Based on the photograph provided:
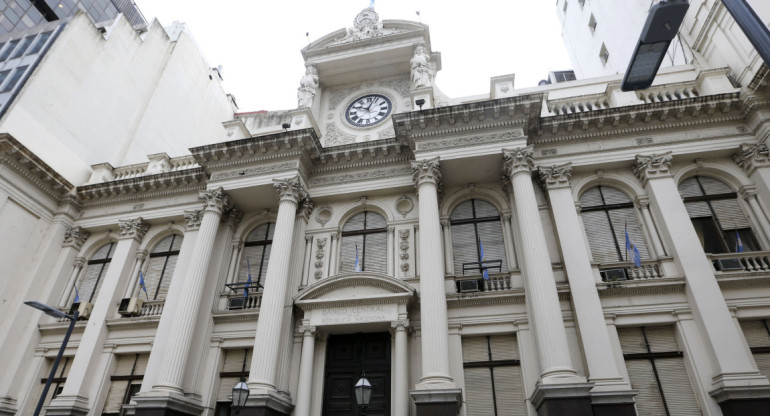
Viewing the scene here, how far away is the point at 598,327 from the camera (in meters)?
11.2

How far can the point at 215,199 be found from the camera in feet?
49.6

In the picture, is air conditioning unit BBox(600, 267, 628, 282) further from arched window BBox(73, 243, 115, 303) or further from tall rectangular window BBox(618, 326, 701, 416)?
arched window BBox(73, 243, 115, 303)

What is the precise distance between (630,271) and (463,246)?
4.69m

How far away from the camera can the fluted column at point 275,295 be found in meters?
11.7

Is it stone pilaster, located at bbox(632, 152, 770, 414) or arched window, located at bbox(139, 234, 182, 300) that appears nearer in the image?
stone pilaster, located at bbox(632, 152, 770, 414)

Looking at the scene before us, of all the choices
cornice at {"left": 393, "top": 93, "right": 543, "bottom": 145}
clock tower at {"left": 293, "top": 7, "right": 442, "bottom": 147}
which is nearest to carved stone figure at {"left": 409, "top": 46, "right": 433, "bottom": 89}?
clock tower at {"left": 293, "top": 7, "right": 442, "bottom": 147}

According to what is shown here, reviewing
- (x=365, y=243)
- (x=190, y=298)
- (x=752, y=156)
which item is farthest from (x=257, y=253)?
(x=752, y=156)

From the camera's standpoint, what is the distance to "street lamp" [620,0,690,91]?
5176 mm

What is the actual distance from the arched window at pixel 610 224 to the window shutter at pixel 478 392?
→ 4698mm

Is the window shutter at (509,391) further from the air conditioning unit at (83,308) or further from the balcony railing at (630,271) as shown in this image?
the air conditioning unit at (83,308)

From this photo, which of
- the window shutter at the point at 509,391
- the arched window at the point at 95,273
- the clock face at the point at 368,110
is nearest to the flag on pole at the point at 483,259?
the window shutter at the point at 509,391

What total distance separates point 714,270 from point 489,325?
6.03m

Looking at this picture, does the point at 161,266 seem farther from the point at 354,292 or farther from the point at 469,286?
the point at 469,286

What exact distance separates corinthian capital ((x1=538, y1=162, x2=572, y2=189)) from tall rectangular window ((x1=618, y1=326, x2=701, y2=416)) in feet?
14.8
